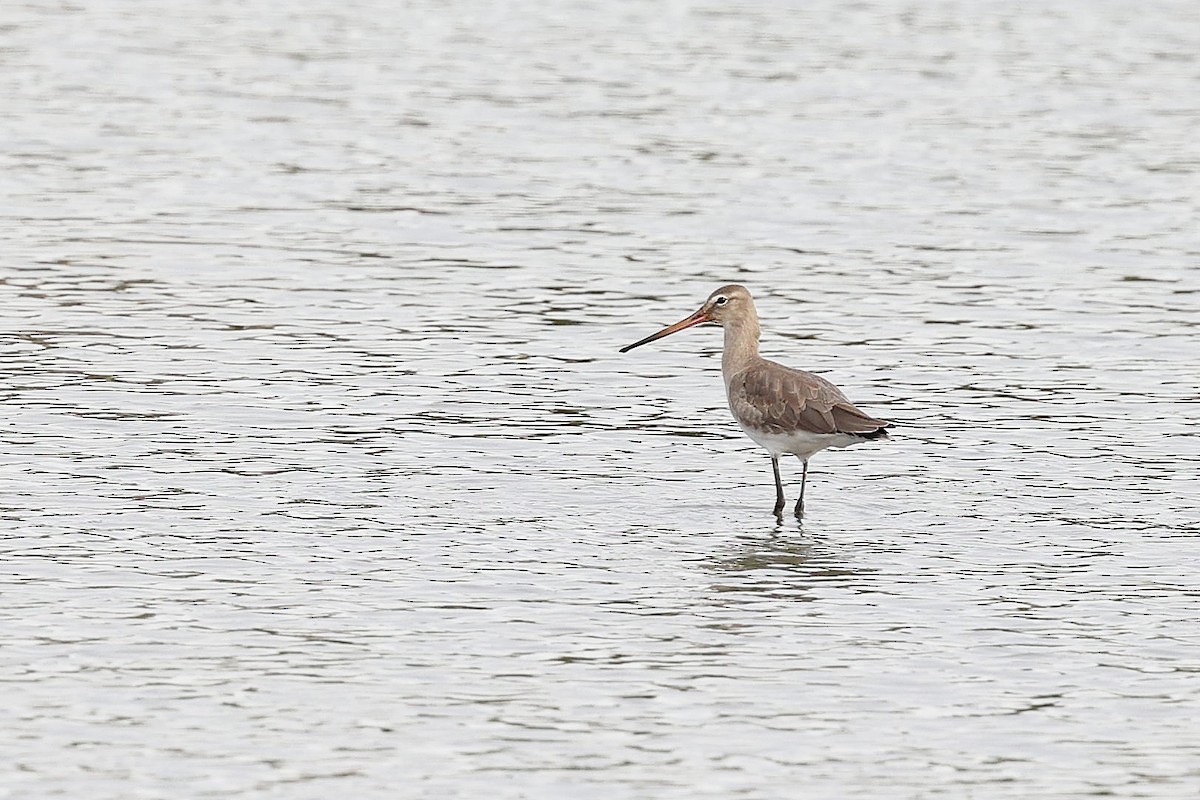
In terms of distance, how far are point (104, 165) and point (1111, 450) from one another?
597 inches

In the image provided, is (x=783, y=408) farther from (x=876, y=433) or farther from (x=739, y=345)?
(x=739, y=345)

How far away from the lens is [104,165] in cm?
2758

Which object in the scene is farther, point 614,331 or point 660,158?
point 660,158

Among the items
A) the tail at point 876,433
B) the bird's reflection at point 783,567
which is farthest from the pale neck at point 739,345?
the bird's reflection at point 783,567

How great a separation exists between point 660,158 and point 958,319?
9.46 metres

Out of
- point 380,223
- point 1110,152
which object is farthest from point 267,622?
point 1110,152

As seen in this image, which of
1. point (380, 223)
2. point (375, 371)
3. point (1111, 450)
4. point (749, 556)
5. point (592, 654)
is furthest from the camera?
point (380, 223)

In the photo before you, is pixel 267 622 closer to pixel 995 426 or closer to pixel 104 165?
pixel 995 426

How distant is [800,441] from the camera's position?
14.6 m

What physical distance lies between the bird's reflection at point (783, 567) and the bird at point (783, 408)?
0.67m

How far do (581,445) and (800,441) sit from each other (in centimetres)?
213

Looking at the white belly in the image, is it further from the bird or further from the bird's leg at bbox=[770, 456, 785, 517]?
the bird's leg at bbox=[770, 456, 785, 517]

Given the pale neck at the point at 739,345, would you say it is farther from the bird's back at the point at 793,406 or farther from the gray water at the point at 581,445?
the gray water at the point at 581,445

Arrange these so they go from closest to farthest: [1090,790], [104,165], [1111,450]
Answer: [1090,790], [1111,450], [104,165]
